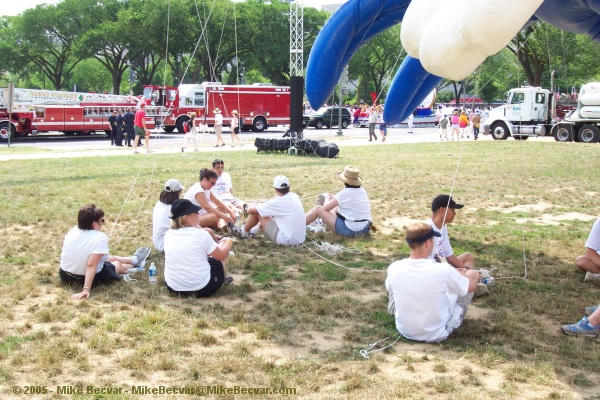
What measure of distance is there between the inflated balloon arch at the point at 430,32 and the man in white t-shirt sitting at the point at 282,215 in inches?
67.6

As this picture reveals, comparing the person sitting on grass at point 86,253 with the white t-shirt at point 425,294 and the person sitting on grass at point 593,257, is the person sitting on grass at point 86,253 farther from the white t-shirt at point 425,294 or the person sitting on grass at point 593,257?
the person sitting on grass at point 593,257

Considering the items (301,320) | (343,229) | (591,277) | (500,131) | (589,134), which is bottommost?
(301,320)

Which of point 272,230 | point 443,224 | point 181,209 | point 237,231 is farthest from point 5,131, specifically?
point 443,224

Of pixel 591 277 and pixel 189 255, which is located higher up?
pixel 189 255

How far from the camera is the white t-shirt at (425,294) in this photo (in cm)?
525

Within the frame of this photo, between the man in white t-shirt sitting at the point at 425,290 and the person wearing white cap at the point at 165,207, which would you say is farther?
the person wearing white cap at the point at 165,207

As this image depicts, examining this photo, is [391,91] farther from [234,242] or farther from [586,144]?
[586,144]

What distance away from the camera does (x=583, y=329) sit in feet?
18.4

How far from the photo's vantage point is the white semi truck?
99.0 feet

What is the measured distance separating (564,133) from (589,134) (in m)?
1.12

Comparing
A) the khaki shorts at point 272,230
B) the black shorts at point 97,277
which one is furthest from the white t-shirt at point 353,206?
the black shorts at point 97,277

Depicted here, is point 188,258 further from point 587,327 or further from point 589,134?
point 589,134

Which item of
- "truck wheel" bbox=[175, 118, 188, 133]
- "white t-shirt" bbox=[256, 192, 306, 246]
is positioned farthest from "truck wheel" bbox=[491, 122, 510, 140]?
"white t-shirt" bbox=[256, 192, 306, 246]

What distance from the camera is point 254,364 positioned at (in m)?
4.91
